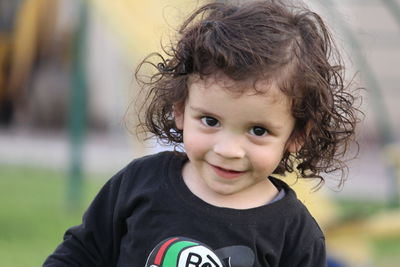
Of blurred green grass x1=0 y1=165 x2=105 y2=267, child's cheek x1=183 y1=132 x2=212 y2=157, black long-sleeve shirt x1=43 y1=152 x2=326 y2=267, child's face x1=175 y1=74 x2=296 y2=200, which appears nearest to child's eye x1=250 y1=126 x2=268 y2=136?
child's face x1=175 y1=74 x2=296 y2=200

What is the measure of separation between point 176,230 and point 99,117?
11.6m

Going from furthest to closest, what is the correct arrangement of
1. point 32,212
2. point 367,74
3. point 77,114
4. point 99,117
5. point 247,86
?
point 99,117
point 77,114
point 32,212
point 367,74
point 247,86

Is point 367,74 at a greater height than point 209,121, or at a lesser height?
lesser

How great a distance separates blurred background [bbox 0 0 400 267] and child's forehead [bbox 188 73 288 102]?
493 mm

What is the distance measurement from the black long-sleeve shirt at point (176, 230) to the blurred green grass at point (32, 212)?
3.49 m

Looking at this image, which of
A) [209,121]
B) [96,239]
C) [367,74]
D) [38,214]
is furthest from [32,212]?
[209,121]

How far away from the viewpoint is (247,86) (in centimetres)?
256

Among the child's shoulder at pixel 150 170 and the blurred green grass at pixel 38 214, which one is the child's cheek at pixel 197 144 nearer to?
the child's shoulder at pixel 150 170

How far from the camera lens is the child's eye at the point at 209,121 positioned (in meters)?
2.60

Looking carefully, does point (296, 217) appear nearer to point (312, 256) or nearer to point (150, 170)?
point (312, 256)

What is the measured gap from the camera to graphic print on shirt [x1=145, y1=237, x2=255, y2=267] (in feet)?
8.68

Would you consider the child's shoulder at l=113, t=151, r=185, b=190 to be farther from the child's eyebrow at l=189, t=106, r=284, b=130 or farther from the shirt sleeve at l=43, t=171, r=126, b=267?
the child's eyebrow at l=189, t=106, r=284, b=130

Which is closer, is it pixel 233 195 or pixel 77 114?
pixel 233 195

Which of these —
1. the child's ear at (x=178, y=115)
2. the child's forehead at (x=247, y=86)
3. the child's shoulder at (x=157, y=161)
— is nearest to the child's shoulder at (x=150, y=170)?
the child's shoulder at (x=157, y=161)
